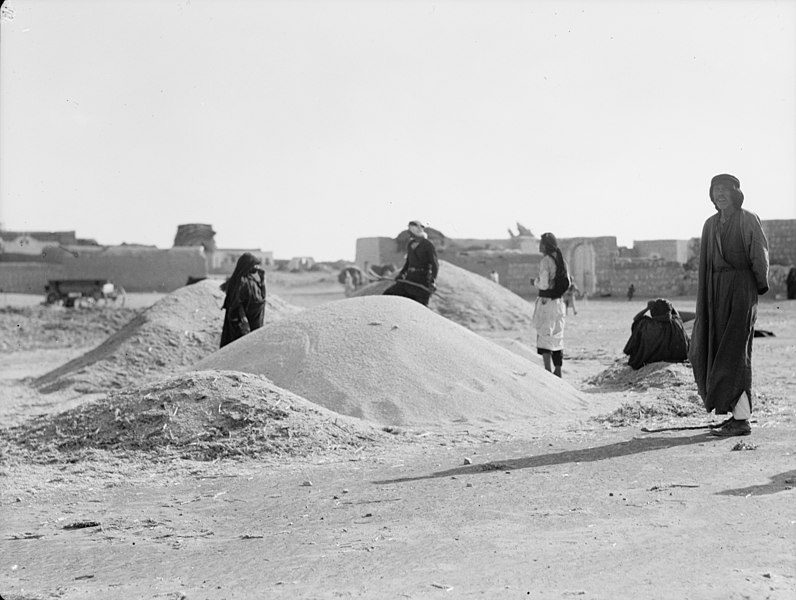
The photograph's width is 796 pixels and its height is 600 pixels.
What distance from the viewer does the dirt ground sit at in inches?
130

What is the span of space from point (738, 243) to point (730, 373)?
73cm

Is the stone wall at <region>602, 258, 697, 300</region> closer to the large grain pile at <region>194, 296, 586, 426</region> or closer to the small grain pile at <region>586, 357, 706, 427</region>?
the small grain pile at <region>586, 357, 706, 427</region>

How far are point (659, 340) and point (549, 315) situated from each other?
1.07 meters

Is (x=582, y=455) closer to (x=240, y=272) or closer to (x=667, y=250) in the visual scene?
(x=240, y=272)

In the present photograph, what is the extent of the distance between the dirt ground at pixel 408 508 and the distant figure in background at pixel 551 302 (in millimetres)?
1476

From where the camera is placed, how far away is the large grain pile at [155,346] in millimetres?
10445

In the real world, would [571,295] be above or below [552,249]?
below

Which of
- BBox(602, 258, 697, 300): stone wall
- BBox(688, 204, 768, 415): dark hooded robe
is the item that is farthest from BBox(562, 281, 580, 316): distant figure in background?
BBox(602, 258, 697, 300): stone wall

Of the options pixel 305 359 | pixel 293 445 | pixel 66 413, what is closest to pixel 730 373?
pixel 293 445

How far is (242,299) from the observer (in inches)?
382

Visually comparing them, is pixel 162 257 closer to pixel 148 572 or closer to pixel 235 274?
pixel 235 274

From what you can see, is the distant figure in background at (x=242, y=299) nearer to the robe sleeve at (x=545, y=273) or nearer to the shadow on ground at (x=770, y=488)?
the robe sleeve at (x=545, y=273)

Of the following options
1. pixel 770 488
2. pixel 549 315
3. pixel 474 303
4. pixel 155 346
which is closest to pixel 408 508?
pixel 770 488

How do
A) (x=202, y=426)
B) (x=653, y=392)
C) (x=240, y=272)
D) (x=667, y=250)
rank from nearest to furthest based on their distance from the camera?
1. (x=202, y=426)
2. (x=653, y=392)
3. (x=240, y=272)
4. (x=667, y=250)
